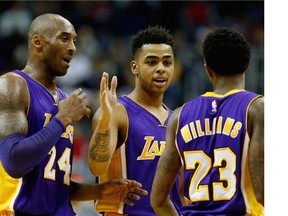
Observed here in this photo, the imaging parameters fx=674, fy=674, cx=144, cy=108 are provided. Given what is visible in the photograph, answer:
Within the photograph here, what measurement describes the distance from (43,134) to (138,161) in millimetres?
1466

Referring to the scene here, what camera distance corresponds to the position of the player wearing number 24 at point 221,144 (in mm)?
5016

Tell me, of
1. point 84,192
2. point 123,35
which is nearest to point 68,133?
point 84,192

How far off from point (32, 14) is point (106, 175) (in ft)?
32.7

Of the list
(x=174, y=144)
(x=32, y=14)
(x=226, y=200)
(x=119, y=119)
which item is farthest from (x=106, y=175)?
(x=32, y=14)

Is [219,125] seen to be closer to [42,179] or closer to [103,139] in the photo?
[103,139]

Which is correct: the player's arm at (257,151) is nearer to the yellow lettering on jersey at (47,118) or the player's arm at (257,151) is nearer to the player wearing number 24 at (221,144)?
the player wearing number 24 at (221,144)

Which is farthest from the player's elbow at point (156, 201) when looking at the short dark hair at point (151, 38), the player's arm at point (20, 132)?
the short dark hair at point (151, 38)

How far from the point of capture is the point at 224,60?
5320 millimetres

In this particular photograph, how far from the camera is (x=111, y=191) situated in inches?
256

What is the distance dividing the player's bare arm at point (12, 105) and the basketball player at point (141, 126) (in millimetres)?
846

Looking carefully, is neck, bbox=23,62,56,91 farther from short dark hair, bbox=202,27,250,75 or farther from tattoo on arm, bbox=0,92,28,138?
short dark hair, bbox=202,27,250,75

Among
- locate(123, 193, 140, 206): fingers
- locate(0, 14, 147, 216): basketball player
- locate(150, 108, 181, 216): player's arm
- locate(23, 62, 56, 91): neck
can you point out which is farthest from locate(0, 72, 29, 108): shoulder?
locate(123, 193, 140, 206): fingers
